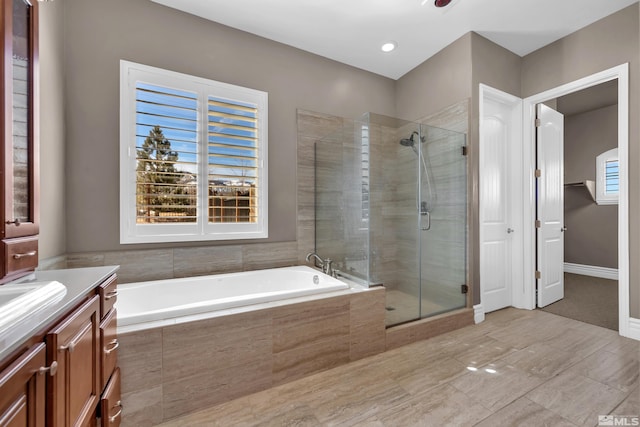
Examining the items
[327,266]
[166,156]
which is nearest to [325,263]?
[327,266]

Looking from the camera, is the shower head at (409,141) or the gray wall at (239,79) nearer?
the gray wall at (239,79)

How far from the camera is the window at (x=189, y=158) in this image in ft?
7.37

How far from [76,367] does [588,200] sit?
21.5 ft

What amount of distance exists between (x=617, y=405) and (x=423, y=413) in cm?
111

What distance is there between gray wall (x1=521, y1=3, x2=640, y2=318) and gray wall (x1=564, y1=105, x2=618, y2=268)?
261 centimetres

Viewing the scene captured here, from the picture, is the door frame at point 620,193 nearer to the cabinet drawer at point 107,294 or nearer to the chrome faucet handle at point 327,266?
the chrome faucet handle at point 327,266

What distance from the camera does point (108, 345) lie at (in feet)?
4.10

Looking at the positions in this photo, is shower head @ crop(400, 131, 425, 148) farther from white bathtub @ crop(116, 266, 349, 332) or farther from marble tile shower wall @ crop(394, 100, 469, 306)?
white bathtub @ crop(116, 266, 349, 332)

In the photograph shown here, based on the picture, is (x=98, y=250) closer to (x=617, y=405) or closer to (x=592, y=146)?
(x=617, y=405)

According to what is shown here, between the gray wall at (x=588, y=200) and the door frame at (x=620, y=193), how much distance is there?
8.36ft

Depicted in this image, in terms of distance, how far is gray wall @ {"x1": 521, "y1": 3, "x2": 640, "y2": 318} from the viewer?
2283 millimetres

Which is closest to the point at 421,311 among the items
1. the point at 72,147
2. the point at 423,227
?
the point at 423,227

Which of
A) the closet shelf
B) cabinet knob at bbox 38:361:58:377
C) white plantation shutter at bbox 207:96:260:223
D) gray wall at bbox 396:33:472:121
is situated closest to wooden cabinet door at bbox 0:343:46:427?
cabinet knob at bbox 38:361:58:377

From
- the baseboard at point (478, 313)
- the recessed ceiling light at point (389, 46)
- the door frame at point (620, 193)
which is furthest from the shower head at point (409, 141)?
the baseboard at point (478, 313)
